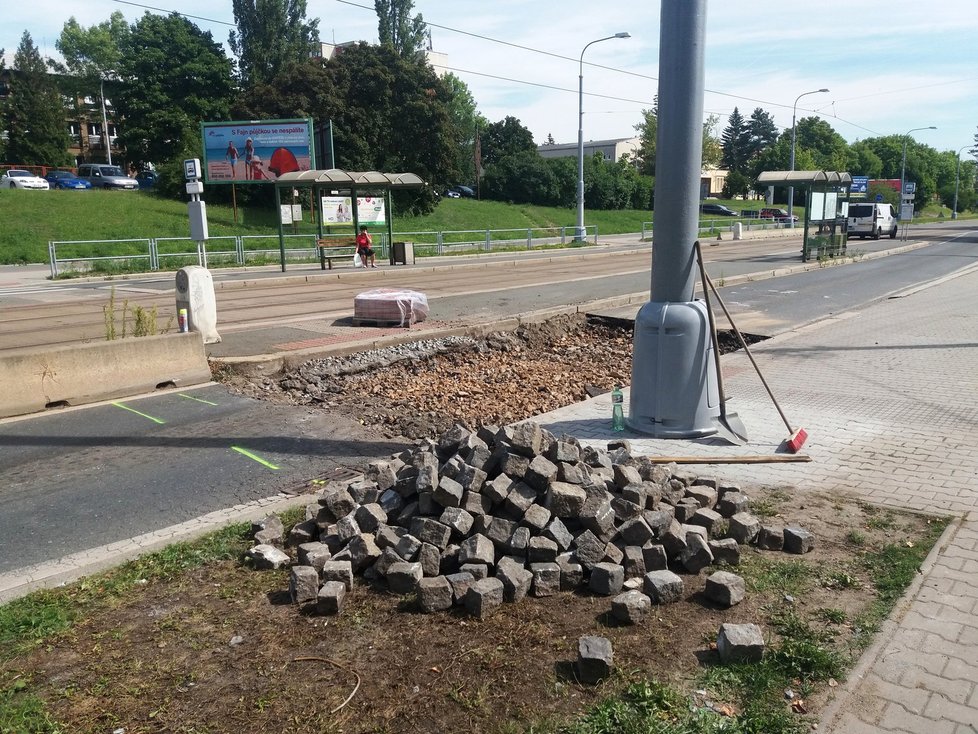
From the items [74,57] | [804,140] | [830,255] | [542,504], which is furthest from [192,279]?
[804,140]

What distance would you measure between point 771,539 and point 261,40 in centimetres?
7350

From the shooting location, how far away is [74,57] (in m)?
94.6

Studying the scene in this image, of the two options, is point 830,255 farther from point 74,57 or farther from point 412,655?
point 74,57

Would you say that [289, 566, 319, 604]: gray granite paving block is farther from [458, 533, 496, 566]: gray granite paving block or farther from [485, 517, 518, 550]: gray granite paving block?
[485, 517, 518, 550]: gray granite paving block

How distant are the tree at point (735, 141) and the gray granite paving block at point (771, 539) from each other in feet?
455

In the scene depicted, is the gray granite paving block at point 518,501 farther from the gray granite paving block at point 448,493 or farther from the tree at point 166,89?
the tree at point 166,89

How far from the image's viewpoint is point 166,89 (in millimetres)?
62219

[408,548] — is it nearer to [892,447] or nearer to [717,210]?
[892,447]

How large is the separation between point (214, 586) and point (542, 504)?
1897 millimetres

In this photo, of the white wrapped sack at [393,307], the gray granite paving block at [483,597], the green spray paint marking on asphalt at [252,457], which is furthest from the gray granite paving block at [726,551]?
the white wrapped sack at [393,307]

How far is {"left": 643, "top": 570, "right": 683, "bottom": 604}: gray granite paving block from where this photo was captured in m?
4.06

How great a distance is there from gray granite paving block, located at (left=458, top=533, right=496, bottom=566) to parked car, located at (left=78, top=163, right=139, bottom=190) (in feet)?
185

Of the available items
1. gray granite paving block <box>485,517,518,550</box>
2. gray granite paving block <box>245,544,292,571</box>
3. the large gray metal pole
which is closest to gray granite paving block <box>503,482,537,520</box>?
gray granite paving block <box>485,517,518,550</box>

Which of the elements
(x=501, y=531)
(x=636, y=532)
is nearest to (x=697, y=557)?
(x=636, y=532)
